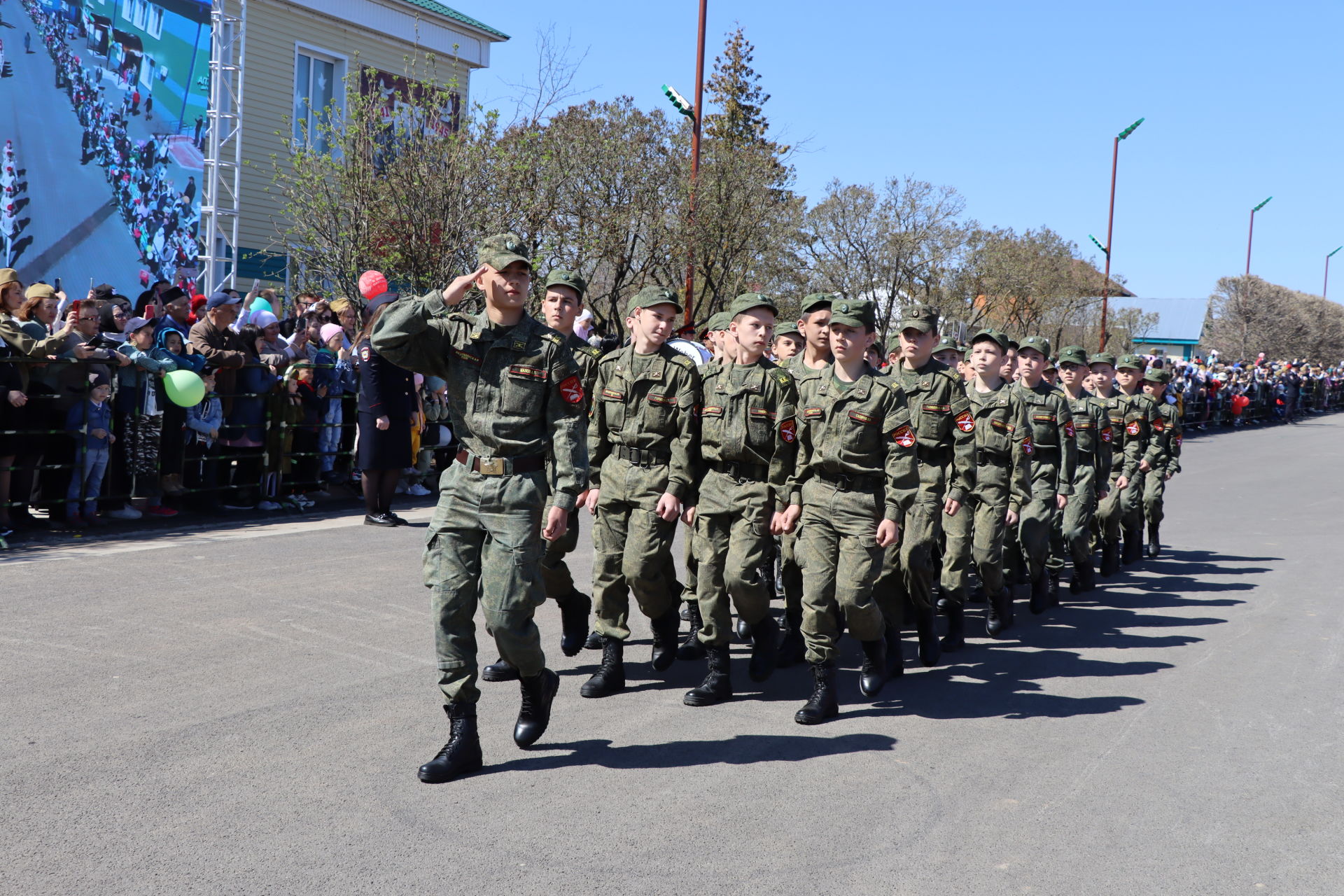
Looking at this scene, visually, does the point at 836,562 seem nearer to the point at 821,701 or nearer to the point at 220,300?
the point at 821,701

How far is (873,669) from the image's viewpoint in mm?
6445

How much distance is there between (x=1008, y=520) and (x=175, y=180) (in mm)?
16204

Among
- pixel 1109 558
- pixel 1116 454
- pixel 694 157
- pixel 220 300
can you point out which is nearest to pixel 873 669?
pixel 1109 558

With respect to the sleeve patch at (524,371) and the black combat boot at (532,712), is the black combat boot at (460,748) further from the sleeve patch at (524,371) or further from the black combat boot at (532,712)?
the sleeve patch at (524,371)

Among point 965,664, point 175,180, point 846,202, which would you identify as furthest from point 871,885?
point 846,202

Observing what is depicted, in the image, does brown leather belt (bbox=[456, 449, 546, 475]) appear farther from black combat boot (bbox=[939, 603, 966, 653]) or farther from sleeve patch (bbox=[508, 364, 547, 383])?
black combat boot (bbox=[939, 603, 966, 653])

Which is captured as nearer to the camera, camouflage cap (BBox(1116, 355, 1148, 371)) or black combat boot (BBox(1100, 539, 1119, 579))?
black combat boot (BBox(1100, 539, 1119, 579))

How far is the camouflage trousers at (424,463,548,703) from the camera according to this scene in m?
4.82

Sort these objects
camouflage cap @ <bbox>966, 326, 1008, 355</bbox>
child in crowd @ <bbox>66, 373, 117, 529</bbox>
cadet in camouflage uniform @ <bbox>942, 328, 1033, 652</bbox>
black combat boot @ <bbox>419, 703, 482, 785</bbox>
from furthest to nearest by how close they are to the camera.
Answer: child in crowd @ <bbox>66, 373, 117, 529</bbox> → camouflage cap @ <bbox>966, 326, 1008, 355</bbox> → cadet in camouflage uniform @ <bbox>942, 328, 1033, 652</bbox> → black combat boot @ <bbox>419, 703, 482, 785</bbox>

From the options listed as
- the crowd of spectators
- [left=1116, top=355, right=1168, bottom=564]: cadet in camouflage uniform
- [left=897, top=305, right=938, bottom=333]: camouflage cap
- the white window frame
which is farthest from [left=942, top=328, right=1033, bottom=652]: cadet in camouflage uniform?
the white window frame

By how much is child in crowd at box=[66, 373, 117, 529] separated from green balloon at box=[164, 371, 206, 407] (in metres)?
0.49

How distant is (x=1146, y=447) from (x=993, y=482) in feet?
13.1

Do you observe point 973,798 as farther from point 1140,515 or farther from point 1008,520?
point 1140,515

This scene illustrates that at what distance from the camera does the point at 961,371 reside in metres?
9.87
